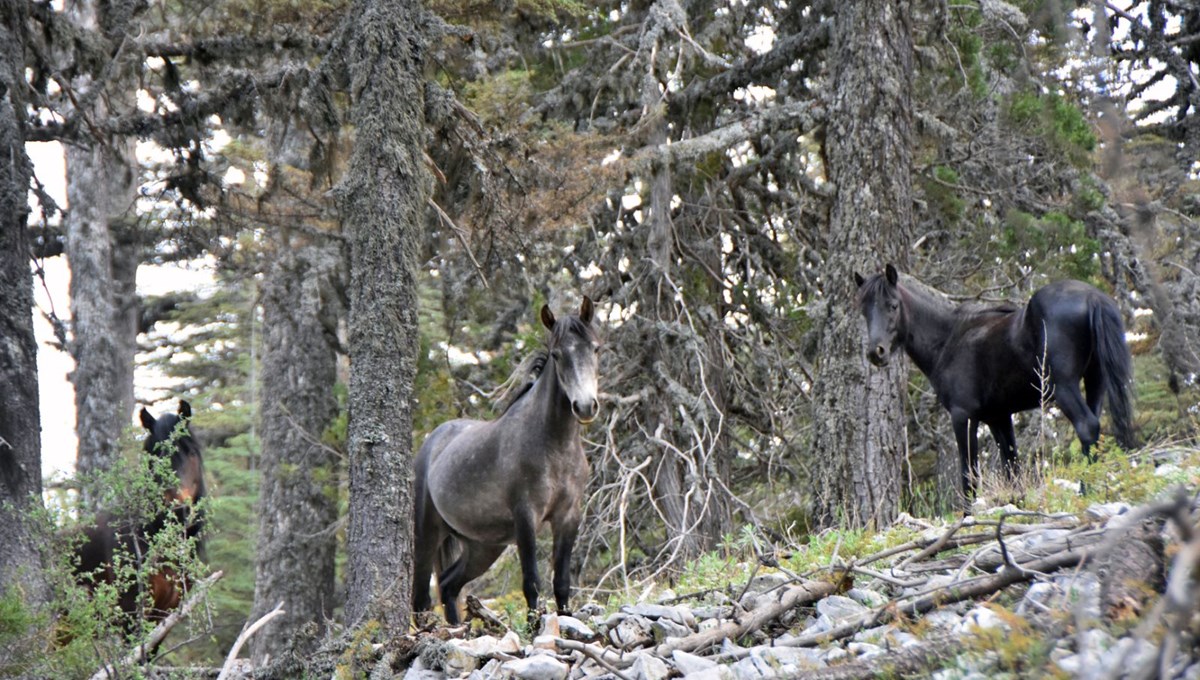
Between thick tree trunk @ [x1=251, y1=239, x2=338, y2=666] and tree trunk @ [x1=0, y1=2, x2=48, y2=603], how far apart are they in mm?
5068

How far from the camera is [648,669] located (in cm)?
468

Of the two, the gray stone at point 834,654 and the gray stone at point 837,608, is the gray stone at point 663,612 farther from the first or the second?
the gray stone at point 834,654

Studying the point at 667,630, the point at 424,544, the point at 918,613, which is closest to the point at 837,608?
the point at 918,613

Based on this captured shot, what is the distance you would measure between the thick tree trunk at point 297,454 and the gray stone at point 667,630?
891 cm

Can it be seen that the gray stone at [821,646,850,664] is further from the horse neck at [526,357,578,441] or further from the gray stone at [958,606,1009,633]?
the horse neck at [526,357,578,441]

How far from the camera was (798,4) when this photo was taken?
12.4 metres

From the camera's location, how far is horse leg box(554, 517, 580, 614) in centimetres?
734

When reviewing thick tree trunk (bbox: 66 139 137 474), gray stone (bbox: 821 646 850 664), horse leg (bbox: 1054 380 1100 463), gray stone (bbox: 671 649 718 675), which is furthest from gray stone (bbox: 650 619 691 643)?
thick tree trunk (bbox: 66 139 137 474)

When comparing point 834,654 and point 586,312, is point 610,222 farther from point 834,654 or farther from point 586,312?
point 834,654

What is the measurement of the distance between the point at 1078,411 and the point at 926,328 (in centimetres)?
161

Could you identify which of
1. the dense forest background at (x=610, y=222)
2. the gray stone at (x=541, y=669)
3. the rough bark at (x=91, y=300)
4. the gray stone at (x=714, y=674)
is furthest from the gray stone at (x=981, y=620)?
the rough bark at (x=91, y=300)

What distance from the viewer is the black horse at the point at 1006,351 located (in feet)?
26.7

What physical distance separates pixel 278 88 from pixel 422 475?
3.48 meters

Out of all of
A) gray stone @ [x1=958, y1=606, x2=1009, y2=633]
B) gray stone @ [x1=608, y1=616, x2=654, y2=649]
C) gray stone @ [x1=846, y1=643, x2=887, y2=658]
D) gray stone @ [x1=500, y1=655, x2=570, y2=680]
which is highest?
gray stone @ [x1=958, y1=606, x2=1009, y2=633]
